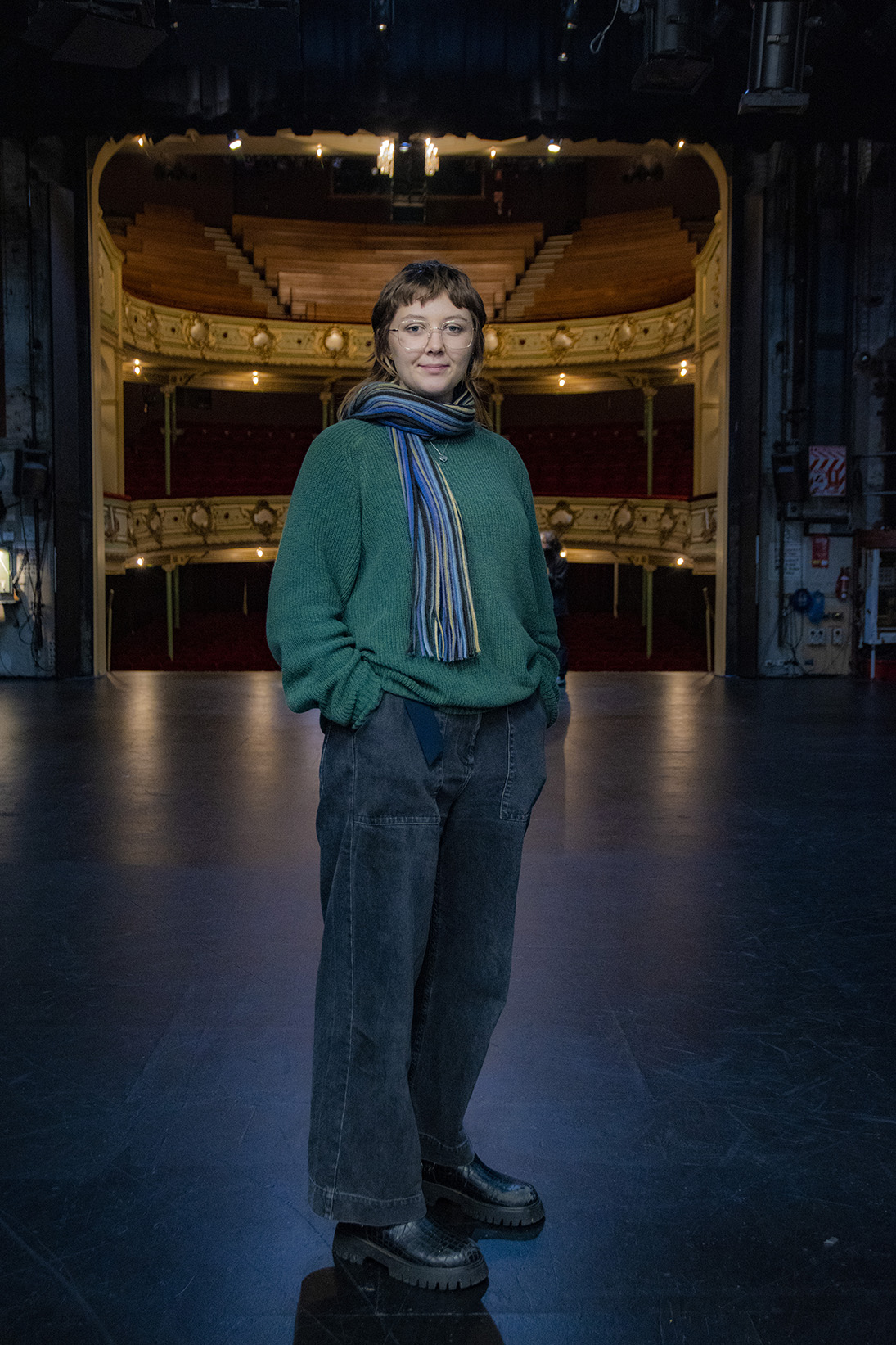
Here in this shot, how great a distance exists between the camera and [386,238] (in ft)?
72.9

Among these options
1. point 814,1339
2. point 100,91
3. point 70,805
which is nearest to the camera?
point 814,1339

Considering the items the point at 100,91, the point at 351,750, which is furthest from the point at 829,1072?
the point at 100,91

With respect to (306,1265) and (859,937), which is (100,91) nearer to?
(859,937)

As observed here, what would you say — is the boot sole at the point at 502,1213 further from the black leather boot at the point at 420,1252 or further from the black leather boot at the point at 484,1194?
the black leather boot at the point at 420,1252

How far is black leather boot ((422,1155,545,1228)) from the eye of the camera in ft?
6.53

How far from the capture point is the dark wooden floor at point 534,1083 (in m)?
1.78

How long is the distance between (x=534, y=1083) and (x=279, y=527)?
18323mm

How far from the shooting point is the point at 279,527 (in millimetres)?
20266

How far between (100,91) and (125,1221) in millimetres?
11006

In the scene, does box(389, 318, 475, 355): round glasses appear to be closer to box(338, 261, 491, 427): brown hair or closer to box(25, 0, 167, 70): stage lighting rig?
box(338, 261, 491, 427): brown hair

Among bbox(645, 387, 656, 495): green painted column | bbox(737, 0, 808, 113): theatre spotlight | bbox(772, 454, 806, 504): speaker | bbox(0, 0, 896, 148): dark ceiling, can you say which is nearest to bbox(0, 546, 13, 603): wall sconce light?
bbox(0, 0, 896, 148): dark ceiling

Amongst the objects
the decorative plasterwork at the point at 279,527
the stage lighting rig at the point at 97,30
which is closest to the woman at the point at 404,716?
the stage lighting rig at the point at 97,30

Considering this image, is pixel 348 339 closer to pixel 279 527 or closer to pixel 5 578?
pixel 279 527

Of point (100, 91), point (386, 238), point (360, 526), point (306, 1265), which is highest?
point (386, 238)
